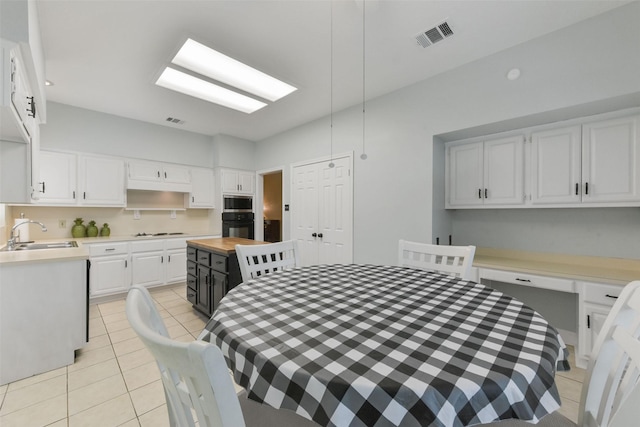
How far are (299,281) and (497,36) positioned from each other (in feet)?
8.62

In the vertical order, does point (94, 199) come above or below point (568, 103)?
below

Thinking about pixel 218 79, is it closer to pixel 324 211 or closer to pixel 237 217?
pixel 324 211

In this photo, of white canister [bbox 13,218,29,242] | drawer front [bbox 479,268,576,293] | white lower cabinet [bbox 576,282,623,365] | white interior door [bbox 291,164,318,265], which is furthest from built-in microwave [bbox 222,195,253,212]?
white lower cabinet [bbox 576,282,623,365]

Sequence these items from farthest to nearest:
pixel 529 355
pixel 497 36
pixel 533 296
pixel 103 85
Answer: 1. pixel 103 85
2. pixel 533 296
3. pixel 497 36
4. pixel 529 355

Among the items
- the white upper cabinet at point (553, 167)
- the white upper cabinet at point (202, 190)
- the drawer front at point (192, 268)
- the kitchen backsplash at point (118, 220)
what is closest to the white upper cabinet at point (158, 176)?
the white upper cabinet at point (202, 190)

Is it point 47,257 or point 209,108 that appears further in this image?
point 209,108

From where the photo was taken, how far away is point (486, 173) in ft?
9.43

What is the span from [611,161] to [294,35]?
2.87 meters

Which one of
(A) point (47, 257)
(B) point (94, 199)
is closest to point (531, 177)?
(A) point (47, 257)

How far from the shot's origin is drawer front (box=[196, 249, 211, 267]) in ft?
9.85

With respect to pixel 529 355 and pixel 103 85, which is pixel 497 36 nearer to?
pixel 529 355

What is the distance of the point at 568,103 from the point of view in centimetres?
217

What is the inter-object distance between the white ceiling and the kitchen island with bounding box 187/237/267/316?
5.97 ft

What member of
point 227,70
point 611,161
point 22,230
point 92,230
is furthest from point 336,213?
point 22,230
